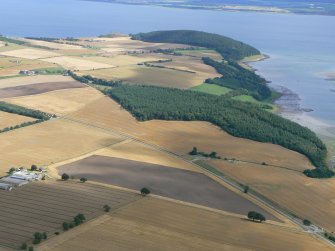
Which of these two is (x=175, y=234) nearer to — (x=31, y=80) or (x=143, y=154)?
(x=143, y=154)

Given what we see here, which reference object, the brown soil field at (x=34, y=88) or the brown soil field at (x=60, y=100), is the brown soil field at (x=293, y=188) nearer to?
the brown soil field at (x=60, y=100)

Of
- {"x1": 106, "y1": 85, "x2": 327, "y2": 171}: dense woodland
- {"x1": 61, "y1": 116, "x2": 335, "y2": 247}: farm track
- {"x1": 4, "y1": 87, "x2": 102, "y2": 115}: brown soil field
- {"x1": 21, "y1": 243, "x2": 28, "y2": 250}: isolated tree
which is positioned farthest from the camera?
{"x1": 4, "y1": 87, "x2": 102, "y2": 115}: brown soil field

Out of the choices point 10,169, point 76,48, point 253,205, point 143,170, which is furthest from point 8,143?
point 76,48

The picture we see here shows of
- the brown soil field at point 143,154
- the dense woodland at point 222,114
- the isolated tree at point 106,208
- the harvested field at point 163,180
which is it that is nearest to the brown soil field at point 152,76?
the dense woodland at point 222,114

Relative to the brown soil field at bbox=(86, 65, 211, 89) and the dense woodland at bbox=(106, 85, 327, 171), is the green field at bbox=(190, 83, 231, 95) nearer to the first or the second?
the brown soil field at bbox=(86, 65, 211, 89)

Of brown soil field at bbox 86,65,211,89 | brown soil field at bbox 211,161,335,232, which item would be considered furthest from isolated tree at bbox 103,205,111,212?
brown soil field at bbox 86,65,211,89

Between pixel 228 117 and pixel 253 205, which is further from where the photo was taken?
pixel 228 117

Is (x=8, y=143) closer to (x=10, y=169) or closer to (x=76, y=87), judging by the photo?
(x=10, y=169)
